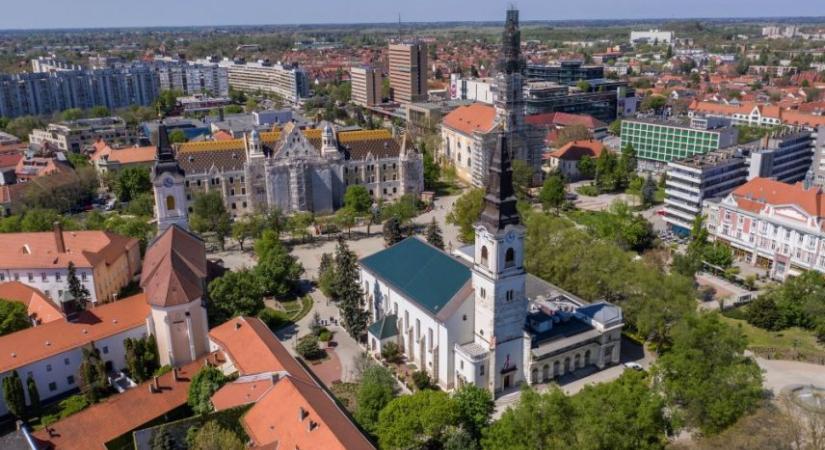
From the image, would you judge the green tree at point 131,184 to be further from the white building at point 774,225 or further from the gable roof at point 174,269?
the white building at point 774,225

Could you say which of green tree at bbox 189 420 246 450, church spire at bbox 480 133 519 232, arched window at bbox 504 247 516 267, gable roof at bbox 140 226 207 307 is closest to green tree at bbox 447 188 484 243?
arched window at bbox 504 247 516 267

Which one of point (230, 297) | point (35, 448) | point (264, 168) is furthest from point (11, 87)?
point (35, 448)

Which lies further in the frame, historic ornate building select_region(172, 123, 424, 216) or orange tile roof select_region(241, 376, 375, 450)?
historic ornate building select_region(172, 123, 424, 216)

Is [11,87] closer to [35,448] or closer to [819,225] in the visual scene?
[35,448]

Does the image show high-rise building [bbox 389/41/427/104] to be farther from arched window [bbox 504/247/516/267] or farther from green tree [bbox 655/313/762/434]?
green tree [bbox 655/313/762/434]

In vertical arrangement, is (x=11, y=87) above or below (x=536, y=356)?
above

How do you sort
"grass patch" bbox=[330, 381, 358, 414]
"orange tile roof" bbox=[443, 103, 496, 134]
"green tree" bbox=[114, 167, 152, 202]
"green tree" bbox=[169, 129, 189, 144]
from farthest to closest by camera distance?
"green tree" bbox=[169, 129, 189, 144] → "orange tile roof" bbox=[443, 103, 496, 134] → "green tree" bbox=[114, 167, 152, 202] → "grass patch" bbox=[330, 381, 358, 414]
